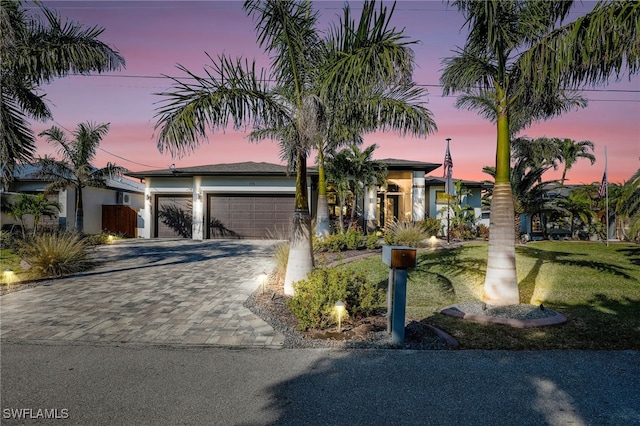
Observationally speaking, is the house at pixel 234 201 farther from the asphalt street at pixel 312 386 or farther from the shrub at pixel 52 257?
the asphalt street at pixel 312 386

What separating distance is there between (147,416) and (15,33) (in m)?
9.65

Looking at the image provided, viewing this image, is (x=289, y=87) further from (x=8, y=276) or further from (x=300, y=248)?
(x=8, y=276)

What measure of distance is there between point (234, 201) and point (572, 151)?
24611mm

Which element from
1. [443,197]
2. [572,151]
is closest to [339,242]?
[443,197]

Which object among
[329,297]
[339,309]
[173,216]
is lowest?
[339,309]

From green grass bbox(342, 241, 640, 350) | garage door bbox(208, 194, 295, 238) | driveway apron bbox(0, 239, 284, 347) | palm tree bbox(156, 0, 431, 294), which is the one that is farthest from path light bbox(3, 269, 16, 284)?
garage door bbox(208, 194, 295, 238)

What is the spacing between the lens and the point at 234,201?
20.2m

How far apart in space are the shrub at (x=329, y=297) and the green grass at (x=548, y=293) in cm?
92

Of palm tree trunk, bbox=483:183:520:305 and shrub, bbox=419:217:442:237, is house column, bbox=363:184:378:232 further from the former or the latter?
palm tree trunk, bbox=483:183:520:305

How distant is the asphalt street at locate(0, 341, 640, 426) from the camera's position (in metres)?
2.80

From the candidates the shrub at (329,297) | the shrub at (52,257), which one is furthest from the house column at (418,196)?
the shrub at (52,257)

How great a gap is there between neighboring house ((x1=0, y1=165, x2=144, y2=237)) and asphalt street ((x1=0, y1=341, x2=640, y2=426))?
19098 mm

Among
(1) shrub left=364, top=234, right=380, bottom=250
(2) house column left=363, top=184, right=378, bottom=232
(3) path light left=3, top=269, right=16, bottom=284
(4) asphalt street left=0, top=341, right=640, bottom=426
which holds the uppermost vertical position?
(2) house column left=363, top=184, right=378, bottom=232

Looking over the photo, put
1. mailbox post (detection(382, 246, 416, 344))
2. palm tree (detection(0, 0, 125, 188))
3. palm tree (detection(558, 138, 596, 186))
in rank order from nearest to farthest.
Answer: mailbox post (detection(382, 246, 416, 344)) → palm tree (detection(0, 0, 125, 188)) → palm tree (detection(558, 138, 596, 186))
